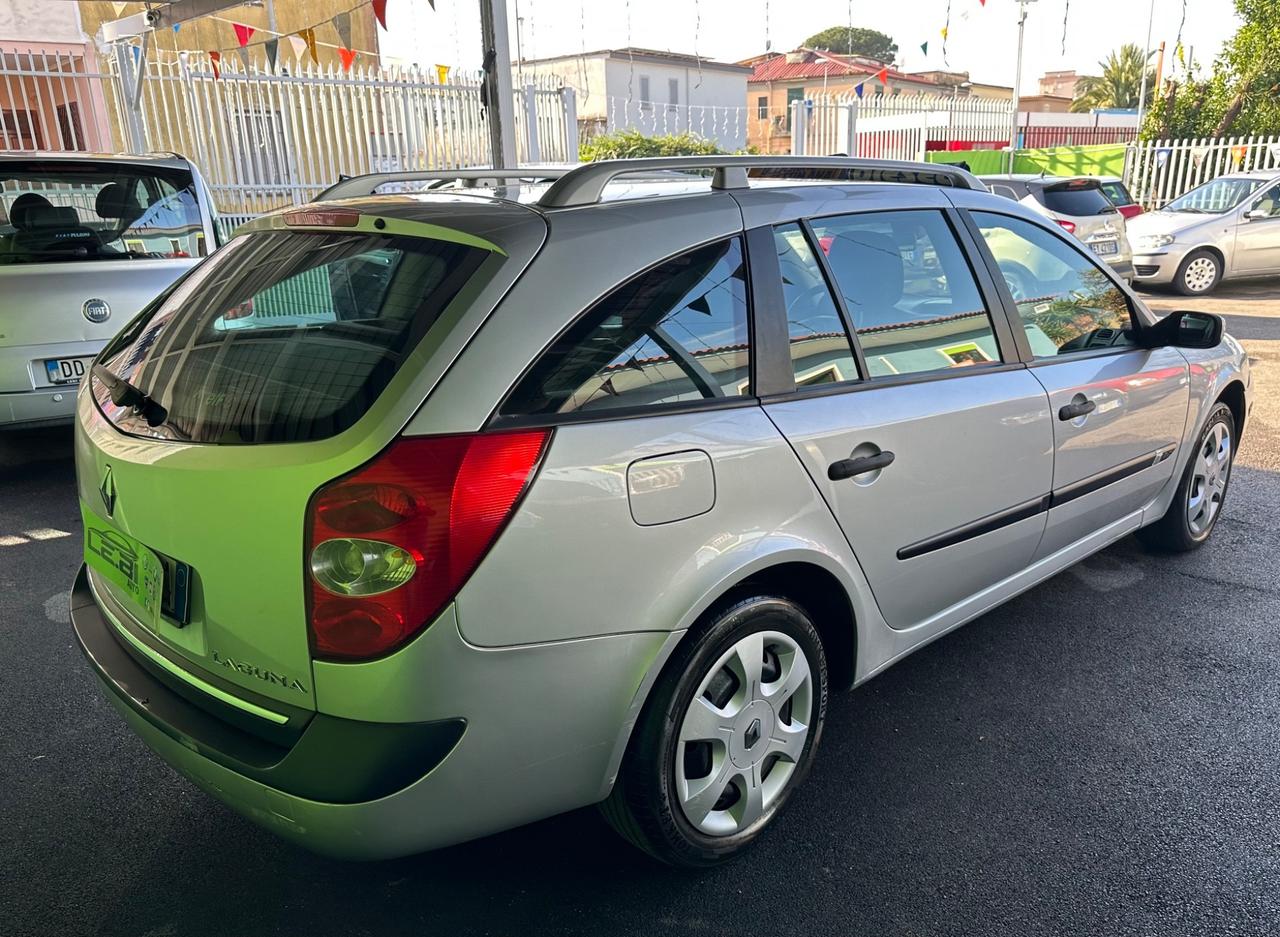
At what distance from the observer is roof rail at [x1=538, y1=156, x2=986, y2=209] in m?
2.13

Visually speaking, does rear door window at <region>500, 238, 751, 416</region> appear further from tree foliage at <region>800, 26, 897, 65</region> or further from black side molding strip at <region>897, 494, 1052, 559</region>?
tree foliage at <region>800, 26, 897, 65</region>

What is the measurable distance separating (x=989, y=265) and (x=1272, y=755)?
5.46 feet

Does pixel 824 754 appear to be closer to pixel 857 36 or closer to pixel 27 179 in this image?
pixel 27 179

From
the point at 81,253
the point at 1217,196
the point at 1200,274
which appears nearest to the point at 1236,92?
the point at 1217,196

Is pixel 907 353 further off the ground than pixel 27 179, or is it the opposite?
Result: pixel 27 179

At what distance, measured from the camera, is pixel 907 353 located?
105 inches

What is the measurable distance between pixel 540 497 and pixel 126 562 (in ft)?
3.48

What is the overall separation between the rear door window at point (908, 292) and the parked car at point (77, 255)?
368cm

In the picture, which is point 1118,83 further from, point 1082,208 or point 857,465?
point 857,465

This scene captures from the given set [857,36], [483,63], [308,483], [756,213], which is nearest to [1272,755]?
[756,213]

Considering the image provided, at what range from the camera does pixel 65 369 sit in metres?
4.83

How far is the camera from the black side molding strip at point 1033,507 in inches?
104

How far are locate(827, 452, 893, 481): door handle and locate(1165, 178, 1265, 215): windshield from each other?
12558 mm

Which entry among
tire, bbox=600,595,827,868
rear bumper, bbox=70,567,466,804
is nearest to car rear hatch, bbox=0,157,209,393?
rear bumper, bbox=70,567,466,804
